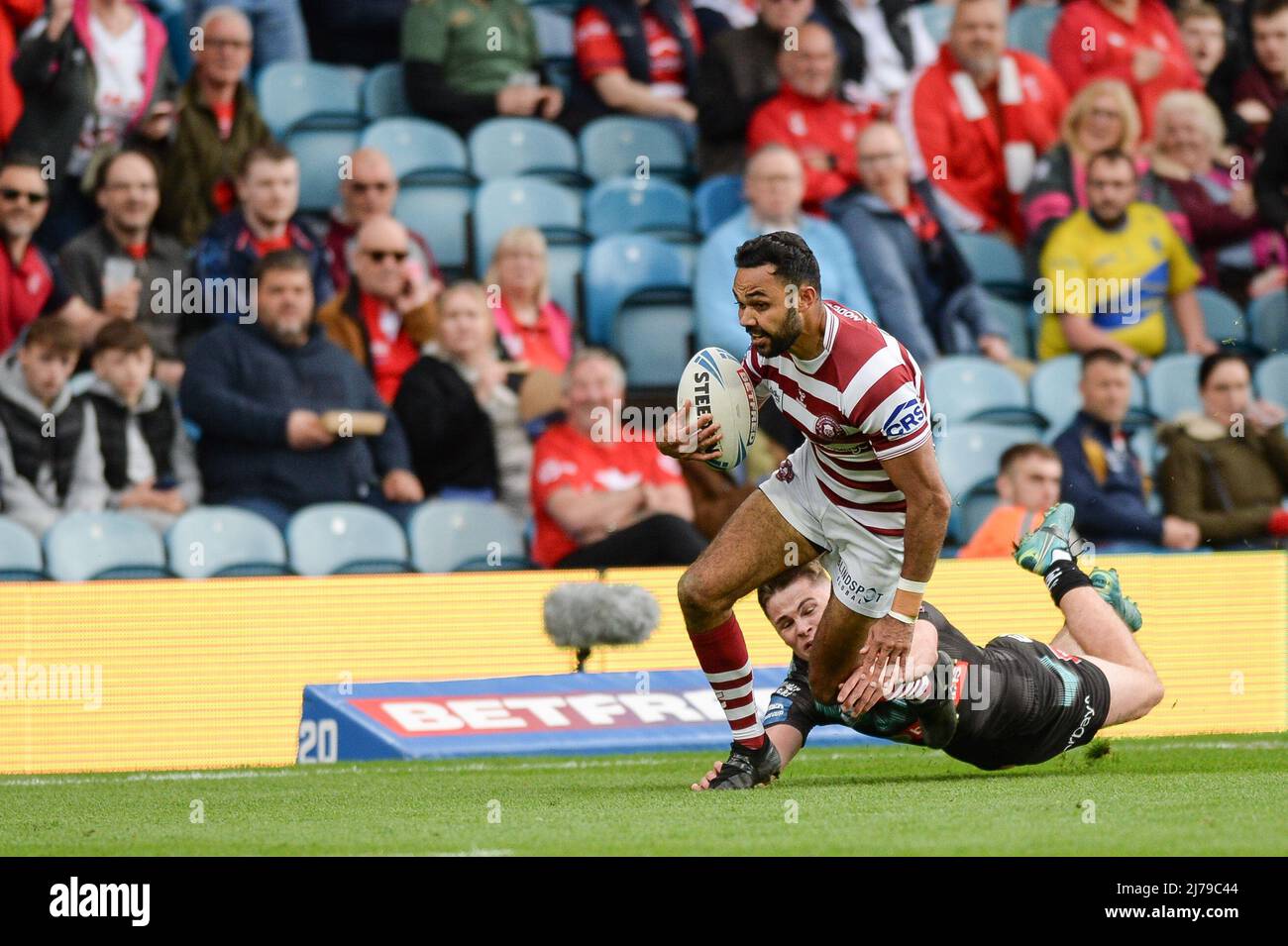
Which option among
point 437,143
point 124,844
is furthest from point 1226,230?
point 124,844

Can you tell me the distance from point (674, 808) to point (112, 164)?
283 inches

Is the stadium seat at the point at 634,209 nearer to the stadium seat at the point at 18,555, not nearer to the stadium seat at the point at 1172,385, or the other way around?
the stadium seat at the point at 1172,385

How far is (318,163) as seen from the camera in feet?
45.1

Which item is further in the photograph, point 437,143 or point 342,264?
point 437,143

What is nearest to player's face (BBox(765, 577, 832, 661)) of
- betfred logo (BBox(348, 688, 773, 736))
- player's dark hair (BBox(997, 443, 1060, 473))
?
betfred logo (BBox(348, 688, 773, 736))

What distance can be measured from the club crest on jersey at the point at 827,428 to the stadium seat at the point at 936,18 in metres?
8.78

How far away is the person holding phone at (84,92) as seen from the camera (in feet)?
42.0

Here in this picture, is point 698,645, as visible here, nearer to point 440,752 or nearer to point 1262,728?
point 440,752

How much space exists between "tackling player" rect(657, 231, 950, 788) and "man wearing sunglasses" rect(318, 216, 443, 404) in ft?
16.8

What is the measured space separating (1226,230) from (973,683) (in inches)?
329

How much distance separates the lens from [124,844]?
21.1 feet

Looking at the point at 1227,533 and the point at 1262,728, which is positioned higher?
the point at 1227,533

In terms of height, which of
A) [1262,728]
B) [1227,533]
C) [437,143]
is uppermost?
[437,143]
